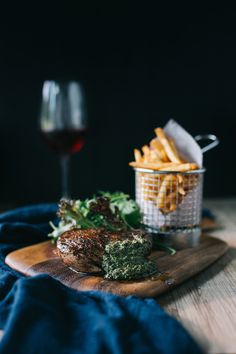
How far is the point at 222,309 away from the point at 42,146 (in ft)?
6.47

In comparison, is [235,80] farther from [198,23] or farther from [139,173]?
[139,173]

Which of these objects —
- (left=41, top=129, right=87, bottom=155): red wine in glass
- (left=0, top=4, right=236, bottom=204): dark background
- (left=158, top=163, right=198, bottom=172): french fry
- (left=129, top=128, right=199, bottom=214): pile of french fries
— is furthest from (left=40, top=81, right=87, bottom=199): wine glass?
(left=0, top=4, right=236, bottom=204): dark background

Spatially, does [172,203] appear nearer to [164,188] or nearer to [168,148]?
[164,188]

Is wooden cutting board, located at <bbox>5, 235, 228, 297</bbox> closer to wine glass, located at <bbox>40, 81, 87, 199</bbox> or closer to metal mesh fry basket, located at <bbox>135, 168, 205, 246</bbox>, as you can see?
metal mesh fry basket, located at <bbox>135, 168, 205, 246</bbox>

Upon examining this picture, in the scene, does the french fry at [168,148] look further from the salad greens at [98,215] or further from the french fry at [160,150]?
the salad greens at [98,215]

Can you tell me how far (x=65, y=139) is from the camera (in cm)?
A: 187

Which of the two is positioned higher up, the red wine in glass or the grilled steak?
the red wine in glass

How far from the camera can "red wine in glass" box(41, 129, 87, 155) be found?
6.09 ft

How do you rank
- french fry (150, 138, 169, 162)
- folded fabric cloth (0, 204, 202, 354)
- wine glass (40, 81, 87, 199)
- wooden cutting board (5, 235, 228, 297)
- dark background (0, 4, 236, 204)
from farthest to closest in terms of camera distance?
dark background (0, 4, 236, 204) → wine glass (40, 81, 87, 199) → french fry (150, 138, 169, 162) → wooden cutting board (5, 235, 228, 297) → folded fabric cloth (0, 204, 202, 354)

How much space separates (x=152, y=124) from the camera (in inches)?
109

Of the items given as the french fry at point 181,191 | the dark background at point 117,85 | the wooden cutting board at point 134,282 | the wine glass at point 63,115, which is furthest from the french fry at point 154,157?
the dark background at point 117,85

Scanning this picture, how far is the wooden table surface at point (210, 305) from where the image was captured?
859mm

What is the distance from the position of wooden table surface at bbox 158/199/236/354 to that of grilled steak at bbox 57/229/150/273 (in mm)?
194

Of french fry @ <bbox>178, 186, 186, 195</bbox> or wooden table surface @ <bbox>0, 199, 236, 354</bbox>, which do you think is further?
french fry @ <bbox>178, 186, 186, 195</bbox>
